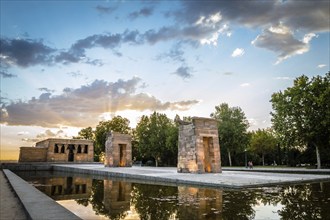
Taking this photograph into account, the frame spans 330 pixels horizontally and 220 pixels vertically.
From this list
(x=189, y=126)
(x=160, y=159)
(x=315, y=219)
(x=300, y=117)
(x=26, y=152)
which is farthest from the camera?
(x=160, y=159)

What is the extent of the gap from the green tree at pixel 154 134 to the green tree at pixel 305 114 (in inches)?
709

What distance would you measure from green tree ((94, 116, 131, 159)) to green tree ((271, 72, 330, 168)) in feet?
123

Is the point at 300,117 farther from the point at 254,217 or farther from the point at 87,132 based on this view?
the point at 87,132

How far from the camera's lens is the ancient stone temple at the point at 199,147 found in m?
20.3

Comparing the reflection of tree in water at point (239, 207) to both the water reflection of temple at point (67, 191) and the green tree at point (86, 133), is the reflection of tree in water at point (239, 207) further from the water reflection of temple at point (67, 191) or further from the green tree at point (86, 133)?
the green tree at point (86, 133)

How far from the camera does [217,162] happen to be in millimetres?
21359

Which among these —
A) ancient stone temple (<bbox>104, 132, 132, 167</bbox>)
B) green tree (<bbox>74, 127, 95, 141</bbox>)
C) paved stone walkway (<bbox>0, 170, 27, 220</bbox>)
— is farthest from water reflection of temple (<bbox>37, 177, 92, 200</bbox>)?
green tree (<bbox>74, 127, 95, 141</bbox>)

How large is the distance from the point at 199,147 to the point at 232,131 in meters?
25.5

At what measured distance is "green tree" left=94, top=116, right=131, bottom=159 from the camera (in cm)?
6122

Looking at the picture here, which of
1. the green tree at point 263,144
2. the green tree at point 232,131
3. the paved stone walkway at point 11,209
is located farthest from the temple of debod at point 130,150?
the green tree at point 263,144

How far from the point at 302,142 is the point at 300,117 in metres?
3.64

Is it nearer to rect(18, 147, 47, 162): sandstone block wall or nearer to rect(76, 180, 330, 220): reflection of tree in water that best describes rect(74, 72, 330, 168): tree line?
rect(18, 147, 47, 162): sandstone block wall

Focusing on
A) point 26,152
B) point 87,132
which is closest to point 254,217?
point 26,152

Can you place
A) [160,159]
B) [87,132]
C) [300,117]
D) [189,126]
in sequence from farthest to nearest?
[87,132], [160,159], [300,117], [189,126]
